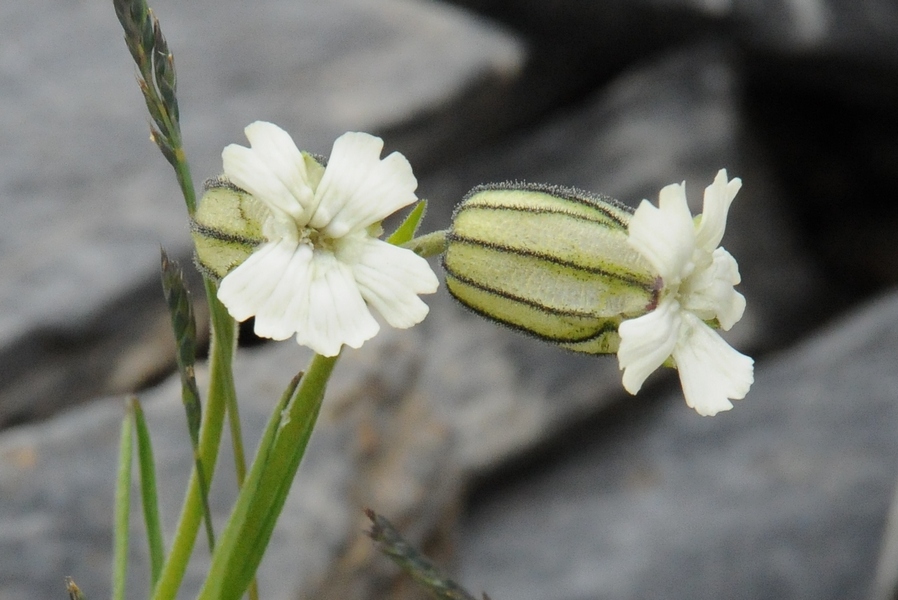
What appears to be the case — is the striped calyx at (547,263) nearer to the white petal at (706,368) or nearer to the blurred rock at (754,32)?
the white petal at (706,368)

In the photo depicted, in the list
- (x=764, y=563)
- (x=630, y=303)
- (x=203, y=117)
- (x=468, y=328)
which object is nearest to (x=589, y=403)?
(x=468, y=328)

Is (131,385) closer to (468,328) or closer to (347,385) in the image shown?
(347,385)

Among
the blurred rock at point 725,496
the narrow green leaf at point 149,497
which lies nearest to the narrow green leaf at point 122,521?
the narrow green leaf at point 149,497

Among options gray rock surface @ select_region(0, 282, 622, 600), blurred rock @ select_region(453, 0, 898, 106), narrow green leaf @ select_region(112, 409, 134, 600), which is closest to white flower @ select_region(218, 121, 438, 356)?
narrow green leaf @ select_region(112, 409, 134, 600)

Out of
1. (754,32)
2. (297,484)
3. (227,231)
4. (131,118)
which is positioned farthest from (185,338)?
(754,32)

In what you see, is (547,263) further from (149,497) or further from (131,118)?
(131,118)

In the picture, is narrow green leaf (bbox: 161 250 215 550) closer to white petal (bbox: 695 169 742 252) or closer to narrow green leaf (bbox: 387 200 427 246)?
narrow green leaf (bbox: 387 200 427 246)
